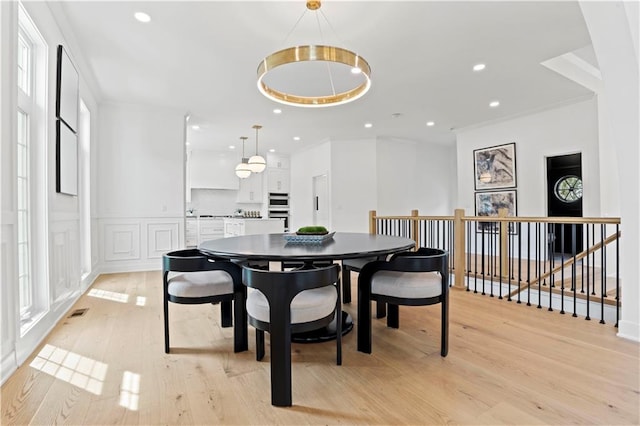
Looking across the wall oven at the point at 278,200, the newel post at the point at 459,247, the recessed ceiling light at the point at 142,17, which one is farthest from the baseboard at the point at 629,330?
the wall oven at the point at 278,200

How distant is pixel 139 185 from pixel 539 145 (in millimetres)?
6827

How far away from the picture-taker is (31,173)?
7.47 ft

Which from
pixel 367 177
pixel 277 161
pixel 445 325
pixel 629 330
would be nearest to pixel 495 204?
pixel 367 177

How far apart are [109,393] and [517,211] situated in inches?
254

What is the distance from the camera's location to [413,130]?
685 centimetres

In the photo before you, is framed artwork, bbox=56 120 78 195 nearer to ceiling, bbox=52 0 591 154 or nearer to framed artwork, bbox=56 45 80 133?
framed artwork, bbox=56 45 80 133

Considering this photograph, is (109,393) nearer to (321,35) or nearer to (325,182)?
(321,35)

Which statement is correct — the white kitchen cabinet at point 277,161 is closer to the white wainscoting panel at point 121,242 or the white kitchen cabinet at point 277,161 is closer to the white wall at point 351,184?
the white wall at point 351,184

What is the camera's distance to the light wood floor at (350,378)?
144cm

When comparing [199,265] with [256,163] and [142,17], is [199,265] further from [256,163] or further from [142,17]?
[256,163]

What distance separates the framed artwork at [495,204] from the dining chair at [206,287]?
5.21 m

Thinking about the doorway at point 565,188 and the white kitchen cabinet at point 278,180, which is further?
the white kitchen cabinet at point 278,180

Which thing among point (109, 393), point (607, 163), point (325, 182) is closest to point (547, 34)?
point (607, 163)

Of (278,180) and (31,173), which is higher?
(278,180)
